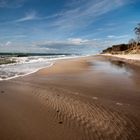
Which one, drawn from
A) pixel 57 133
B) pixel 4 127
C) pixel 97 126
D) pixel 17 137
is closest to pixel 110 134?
pixel 97 126

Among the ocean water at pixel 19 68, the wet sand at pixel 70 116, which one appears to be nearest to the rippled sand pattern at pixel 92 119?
the wet sand at pixel 70 116

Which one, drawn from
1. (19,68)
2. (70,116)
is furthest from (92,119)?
(19,68)

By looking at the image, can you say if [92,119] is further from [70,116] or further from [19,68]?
[19,68]

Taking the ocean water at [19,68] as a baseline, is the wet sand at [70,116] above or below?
Result: below

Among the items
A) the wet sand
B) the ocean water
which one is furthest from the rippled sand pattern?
the ocean water

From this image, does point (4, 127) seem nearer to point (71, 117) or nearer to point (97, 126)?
point (71, 117)

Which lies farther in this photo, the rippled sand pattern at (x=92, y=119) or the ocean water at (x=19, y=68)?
the ocean water at (x=19, y=68)

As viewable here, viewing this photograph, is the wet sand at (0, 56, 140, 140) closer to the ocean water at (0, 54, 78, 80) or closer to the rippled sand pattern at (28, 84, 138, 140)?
the rippled sand pattern at (28, 84, 138, 140)

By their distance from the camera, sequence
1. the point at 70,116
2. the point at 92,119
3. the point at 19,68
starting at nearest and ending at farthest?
the point at 92,119, the point at 70,116, the point at 19,68

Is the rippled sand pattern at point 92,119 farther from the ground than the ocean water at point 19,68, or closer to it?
closer to it

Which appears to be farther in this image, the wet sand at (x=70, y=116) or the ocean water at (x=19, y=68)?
the ocean water at (x=19, y=68)

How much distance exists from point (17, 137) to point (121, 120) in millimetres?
2755

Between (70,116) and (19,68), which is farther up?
(19,68)

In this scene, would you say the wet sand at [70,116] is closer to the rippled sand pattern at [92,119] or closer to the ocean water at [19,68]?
the rippled sand pattern at [92,119]
